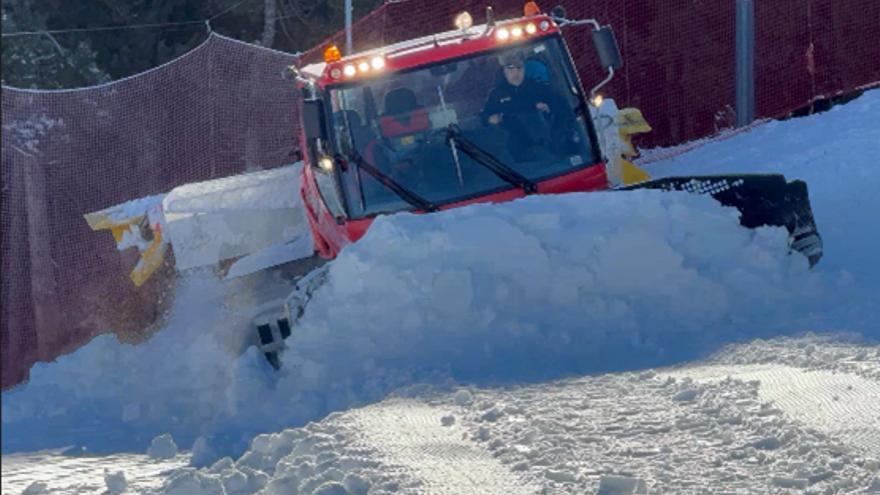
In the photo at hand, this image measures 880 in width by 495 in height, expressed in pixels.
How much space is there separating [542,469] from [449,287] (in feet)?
9.63

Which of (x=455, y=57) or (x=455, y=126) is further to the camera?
(x=455, y=57)

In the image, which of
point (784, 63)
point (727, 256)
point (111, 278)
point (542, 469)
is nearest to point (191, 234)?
point (111, 278)

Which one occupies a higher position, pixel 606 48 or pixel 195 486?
pixel 606 48

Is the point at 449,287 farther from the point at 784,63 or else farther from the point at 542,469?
the point at 784,63

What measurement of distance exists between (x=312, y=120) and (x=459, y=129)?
91 cm

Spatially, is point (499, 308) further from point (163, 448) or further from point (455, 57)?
point (163, 448)

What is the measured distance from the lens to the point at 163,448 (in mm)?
8734

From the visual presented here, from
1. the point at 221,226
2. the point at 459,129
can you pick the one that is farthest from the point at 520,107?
the point at 221,226

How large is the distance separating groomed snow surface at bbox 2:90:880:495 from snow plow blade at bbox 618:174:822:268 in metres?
0.11

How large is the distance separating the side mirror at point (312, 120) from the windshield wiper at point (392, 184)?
25cm

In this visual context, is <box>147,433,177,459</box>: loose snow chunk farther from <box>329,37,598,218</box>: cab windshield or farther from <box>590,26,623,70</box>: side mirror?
<box>590,26,623,70</box>: side mirror

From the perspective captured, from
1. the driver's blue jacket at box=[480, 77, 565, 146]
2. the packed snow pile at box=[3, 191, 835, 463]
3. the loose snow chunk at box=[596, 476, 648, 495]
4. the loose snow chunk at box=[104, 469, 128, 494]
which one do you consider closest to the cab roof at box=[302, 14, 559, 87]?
the driver's blue jacket at box=[480, 77, 565, 146]

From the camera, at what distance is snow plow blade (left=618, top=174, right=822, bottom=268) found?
10219mm

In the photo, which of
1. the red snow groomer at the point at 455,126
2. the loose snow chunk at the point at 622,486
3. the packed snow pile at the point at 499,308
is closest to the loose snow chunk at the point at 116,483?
the packed snow pile at the point at 499,308
